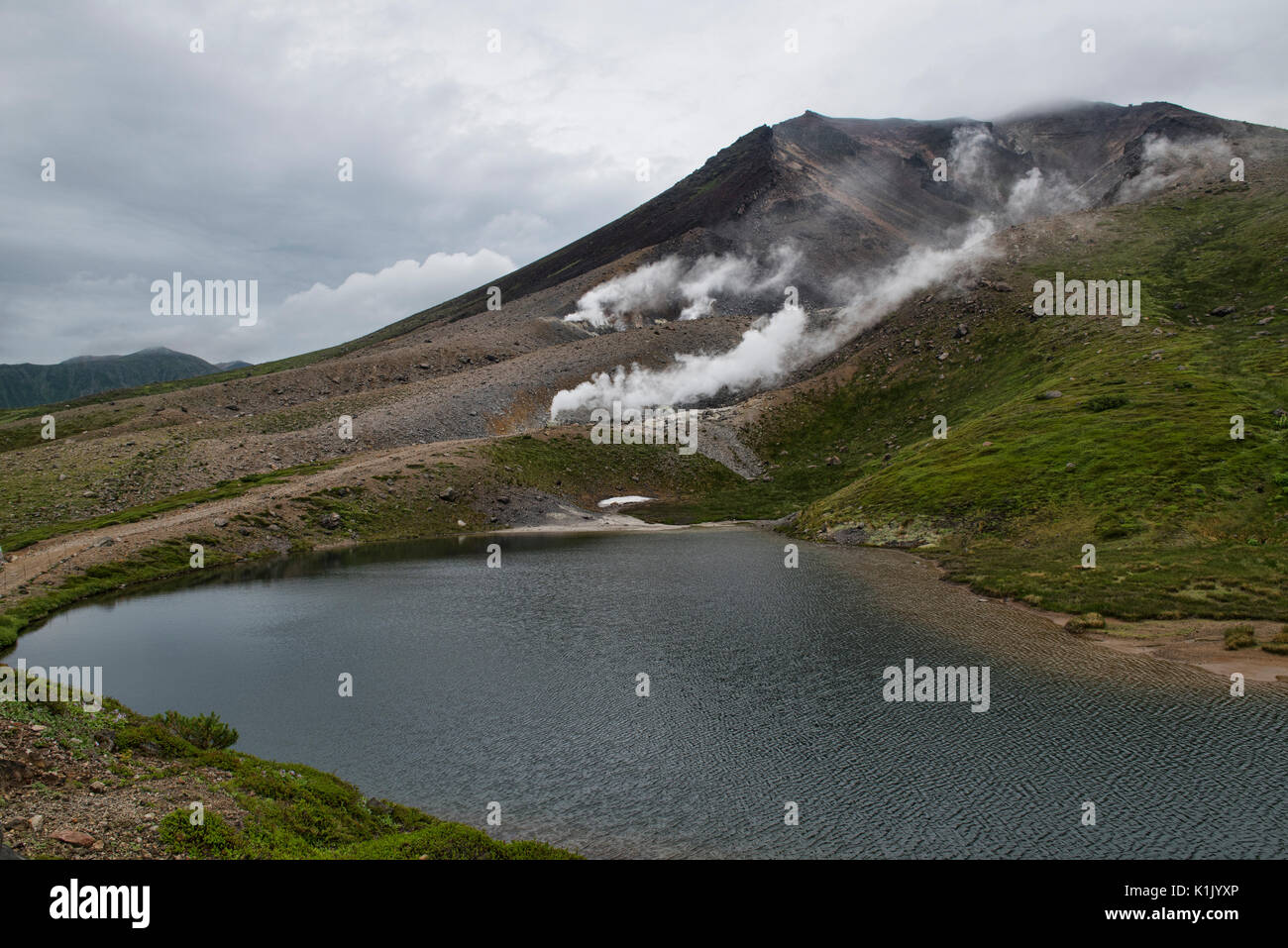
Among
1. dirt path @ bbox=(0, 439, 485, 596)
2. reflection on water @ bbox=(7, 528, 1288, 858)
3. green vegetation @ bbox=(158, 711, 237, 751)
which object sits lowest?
reflection on water @ bbox=(7, 528, 1288, 858)

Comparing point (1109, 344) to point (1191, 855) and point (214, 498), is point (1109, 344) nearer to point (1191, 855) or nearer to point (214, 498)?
point (1191, 855)

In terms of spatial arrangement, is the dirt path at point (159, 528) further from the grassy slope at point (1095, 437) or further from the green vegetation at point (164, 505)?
the grassy slope at point (1095, 437)

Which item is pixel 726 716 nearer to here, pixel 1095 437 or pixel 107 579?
pixel 107 579

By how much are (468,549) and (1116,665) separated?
67.9 metres

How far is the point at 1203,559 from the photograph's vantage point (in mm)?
50281

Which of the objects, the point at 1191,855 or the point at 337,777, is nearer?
the point at 1191,855

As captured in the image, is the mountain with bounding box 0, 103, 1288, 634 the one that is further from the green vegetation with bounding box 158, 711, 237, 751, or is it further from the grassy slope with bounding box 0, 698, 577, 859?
the green vegetation with bounding box 158, 711, 237, 751

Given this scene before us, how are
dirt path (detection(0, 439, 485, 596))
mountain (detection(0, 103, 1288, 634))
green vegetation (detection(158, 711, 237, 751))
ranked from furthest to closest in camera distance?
dirt path (detection(0, 439, 485, 596))
mountain (detection(0, 103, 1288, 634))
green vegetation (detection(158, 711, 237, 751))

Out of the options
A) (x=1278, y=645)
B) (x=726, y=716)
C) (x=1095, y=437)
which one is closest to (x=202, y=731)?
(x=726, y=716)

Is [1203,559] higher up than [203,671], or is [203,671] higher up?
[1203,559]

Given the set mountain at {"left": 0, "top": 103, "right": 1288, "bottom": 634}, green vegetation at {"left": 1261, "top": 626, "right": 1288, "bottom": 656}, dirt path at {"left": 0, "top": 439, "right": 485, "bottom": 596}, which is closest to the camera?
green vegetation at {"left": 1261, "top": 626, "right": 1288, "bottom": 656}

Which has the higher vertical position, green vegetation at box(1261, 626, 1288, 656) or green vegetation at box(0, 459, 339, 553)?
green vegetation at box(0, 459, 339, 553)

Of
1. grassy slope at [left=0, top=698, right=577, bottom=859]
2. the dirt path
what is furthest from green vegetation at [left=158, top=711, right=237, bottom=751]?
the dirt path
